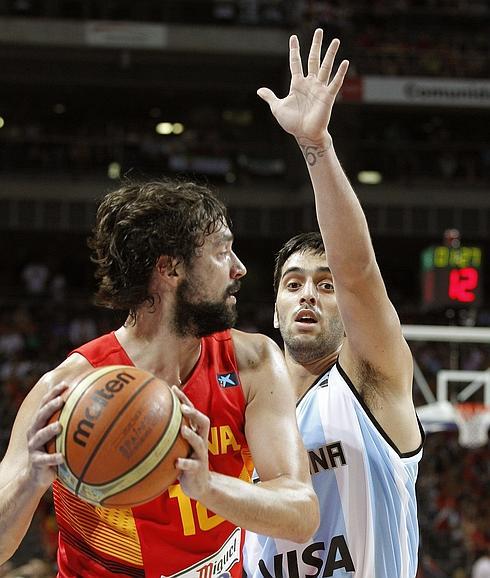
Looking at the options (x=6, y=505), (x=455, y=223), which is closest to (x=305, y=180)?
(x=455, y=223)

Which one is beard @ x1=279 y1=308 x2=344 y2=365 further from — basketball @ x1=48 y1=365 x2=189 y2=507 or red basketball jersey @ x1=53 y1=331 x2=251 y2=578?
basketball @ x1=48 y1=365 x2=189 y2=507

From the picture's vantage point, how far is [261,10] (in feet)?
66.8

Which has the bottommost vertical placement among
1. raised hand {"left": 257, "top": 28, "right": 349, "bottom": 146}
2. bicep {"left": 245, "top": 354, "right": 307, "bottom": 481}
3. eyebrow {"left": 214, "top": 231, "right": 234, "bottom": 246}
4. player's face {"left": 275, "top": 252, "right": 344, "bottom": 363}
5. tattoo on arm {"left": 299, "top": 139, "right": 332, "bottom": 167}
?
bicep {"left": 245, "top": 354, "right": 307, "bottom": 481}

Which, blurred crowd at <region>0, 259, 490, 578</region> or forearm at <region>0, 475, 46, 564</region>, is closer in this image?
forearm at <region>0, 475, 46, 564</region>

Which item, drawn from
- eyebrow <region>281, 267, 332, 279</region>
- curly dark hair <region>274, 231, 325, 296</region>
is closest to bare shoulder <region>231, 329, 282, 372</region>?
eyebrow <region>281, 267, 332, 279</region>

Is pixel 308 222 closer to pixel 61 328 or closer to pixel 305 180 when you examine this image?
pixel 305 180

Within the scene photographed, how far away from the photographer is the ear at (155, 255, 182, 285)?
11.0 ft

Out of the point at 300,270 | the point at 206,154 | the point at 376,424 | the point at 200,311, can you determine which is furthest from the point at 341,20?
the point at 200,311

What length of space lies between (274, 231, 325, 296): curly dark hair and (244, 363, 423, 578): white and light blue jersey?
62 centimetres

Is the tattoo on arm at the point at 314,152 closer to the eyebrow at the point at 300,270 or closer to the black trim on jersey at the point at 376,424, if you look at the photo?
the eyebrow at the point at 300,270

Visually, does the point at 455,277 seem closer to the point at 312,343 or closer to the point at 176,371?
the point at 312,343

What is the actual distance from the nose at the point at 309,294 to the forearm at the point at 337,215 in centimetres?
52

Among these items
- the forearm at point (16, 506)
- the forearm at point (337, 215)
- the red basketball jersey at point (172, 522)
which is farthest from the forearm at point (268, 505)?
the forearm at point (337, 215)

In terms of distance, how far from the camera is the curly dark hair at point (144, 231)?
3340 mm
